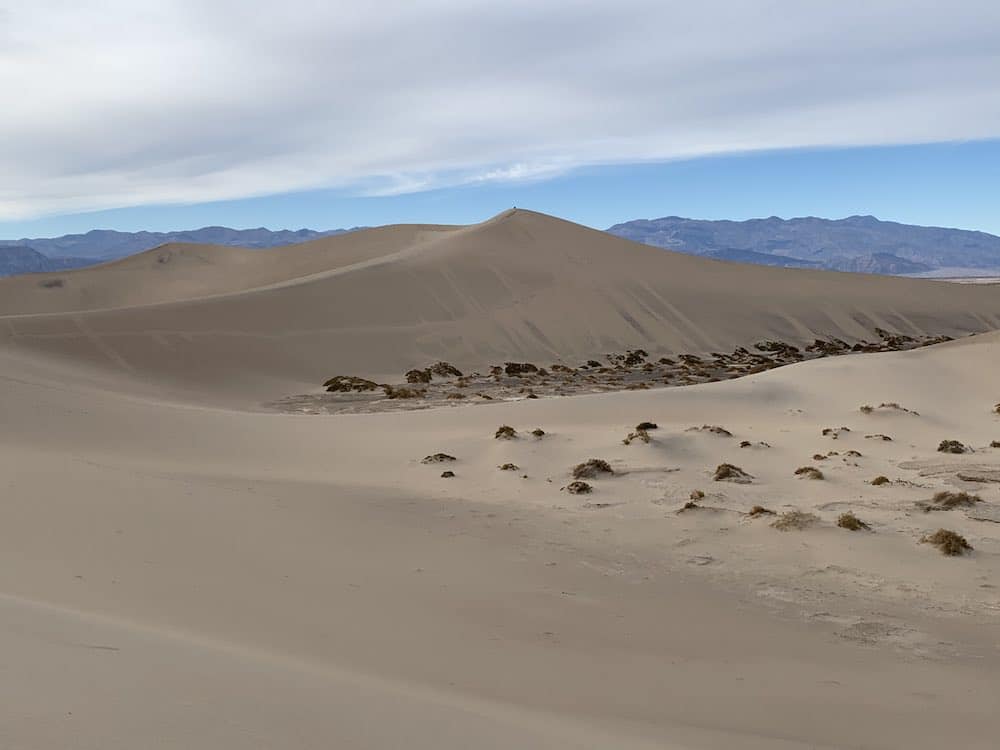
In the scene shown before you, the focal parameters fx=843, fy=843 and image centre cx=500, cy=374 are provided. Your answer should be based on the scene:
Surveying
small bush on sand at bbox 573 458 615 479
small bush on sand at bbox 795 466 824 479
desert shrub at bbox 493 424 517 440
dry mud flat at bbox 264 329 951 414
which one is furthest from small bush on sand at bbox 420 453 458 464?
dry mud flat at bbox 264 329 951 414

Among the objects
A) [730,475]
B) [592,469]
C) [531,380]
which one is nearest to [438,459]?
[592,469]

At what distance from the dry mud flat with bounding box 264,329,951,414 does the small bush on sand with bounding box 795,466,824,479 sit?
10747 mm

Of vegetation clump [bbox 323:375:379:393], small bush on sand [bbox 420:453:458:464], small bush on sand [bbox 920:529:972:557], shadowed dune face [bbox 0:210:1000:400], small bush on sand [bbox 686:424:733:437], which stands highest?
shadowed dune face [bbox 0:210:1000:400]

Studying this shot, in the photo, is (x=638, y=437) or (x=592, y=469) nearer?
(x=592, y=469)

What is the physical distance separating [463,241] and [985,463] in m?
43.7

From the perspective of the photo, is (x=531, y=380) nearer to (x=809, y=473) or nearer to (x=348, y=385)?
(x=348, y=385)

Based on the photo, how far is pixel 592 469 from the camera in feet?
38.0

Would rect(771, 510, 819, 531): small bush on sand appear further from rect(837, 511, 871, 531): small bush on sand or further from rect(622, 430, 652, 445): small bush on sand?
rect(622, 430, 652, 445): small bush on sand

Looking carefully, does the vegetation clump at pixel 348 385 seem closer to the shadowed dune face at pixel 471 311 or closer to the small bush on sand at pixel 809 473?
the shadowed dune face at pixel 471 311

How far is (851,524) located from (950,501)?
193 cm

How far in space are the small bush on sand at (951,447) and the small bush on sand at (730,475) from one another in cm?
371

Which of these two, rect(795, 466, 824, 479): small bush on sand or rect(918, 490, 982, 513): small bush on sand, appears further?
rect(795, 466, 824, 479): small bush on sand

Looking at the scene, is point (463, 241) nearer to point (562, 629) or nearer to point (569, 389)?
point (569, 389)

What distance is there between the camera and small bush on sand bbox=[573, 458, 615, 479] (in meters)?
11.5
